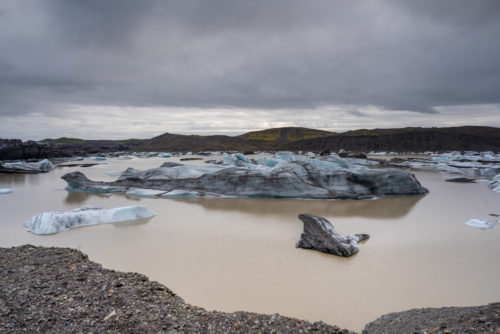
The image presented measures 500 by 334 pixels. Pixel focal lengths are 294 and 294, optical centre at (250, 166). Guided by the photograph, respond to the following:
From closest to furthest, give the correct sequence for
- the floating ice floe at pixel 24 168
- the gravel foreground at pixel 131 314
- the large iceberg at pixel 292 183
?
the gravel foreground at pixel 131 314 → the large iceberg at pixel 292 183 → the floating ice floe at pixel 24 168

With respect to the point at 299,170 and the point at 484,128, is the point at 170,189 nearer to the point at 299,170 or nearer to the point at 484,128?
the point at 299,170

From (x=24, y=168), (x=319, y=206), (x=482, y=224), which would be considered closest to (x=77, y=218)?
(x=319, y=206)

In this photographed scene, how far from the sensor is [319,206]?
9250mm

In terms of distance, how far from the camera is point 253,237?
6.10 meters

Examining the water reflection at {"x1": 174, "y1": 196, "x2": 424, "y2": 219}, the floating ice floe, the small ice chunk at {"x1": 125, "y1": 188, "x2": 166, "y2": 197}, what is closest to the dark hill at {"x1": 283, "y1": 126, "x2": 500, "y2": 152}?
the floating ice floe

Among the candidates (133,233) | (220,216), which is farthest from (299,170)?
(133,233)

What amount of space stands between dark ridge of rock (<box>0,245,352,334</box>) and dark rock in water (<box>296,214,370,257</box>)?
252 centimetres

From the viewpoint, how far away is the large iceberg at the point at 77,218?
6.34 meters

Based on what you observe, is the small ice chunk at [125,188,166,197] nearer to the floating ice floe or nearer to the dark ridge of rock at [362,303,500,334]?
the dark ridge of rock at [362,303,500,334]

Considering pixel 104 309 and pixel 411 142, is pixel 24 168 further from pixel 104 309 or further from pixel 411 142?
pixel 411 142

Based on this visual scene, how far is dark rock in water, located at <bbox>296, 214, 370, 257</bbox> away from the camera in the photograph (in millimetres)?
4988

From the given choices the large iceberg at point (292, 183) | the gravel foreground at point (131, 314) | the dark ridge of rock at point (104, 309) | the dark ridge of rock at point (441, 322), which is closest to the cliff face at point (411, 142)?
the large iceberg at point (292, 183)

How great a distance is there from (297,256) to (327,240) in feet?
2.23

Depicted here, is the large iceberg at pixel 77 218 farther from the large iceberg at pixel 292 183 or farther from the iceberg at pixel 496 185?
the iceberg at pixel 496 185
